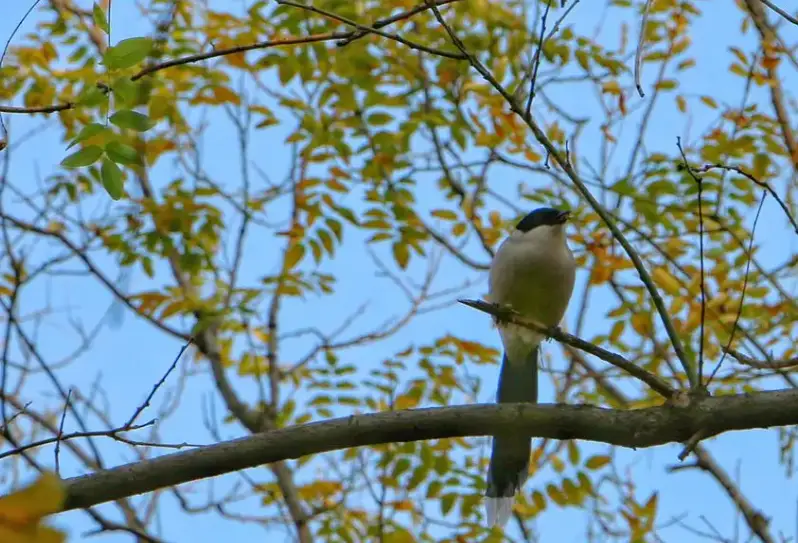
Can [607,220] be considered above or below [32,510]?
above

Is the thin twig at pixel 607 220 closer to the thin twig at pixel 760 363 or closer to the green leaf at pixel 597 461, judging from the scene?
the thin twig at pixel 760 363

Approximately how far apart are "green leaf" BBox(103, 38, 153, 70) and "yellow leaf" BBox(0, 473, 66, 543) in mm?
1795

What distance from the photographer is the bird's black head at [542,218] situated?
17.9 feet

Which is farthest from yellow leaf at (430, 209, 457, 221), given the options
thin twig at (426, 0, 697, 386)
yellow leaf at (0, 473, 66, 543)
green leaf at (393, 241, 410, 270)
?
yellow leaf at (0, 473, 66, 543)

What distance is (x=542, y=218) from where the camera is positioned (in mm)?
5629

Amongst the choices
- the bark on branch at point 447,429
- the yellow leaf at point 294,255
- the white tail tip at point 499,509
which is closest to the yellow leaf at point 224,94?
the yellow leaf at point 294,255

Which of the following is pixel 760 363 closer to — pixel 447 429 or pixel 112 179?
pixel 447 429

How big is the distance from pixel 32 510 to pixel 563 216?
4.65 metres

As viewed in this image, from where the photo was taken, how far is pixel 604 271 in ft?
19.4

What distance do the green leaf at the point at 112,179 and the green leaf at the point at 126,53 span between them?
27 cm

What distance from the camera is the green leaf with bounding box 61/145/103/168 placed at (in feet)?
8.46

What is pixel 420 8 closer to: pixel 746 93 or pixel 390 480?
pixel 390 480

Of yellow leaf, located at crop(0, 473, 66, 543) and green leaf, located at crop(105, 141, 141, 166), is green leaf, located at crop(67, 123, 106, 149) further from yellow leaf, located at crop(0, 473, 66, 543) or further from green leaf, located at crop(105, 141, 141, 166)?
yellow leaf, located at crop(0, 473, 66, 543)

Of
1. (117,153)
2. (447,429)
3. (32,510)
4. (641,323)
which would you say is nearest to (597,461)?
(641,323)
